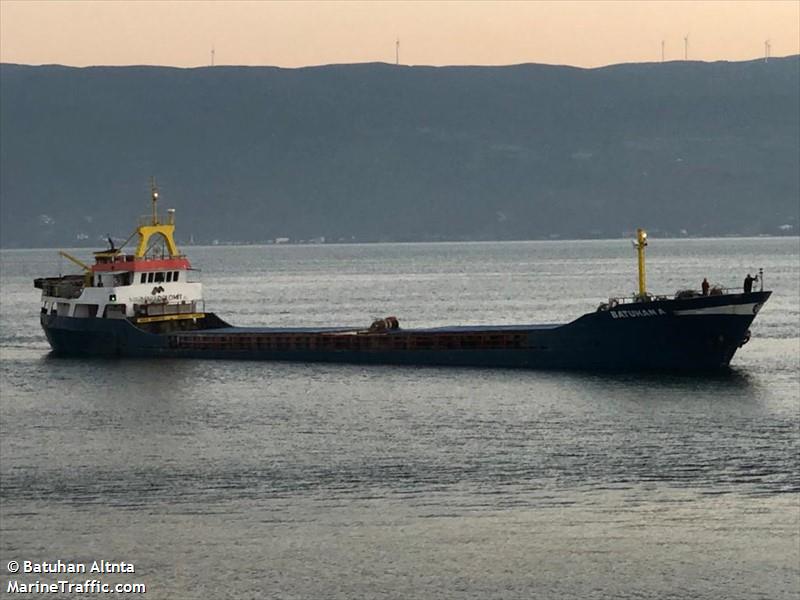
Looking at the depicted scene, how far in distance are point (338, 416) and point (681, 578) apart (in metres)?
31.3

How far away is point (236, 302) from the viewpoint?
181375 millimetres

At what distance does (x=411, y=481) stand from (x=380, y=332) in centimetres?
4138

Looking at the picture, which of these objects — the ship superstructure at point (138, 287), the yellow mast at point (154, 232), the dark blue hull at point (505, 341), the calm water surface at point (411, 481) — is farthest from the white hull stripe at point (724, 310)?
the yellow mast at point (154, 232)

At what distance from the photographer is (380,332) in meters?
98.3

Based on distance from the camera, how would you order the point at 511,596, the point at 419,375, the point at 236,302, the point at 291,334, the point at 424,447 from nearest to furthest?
the point at 511,596 → the point at 424,447 → the point at 419,375 → the point at 291,334 → the point at 236,302

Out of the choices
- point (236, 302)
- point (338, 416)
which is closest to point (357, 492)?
point (338, 416)

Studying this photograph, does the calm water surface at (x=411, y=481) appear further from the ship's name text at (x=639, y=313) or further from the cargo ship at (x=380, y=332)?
the ship's name text at (x=639, y=313)

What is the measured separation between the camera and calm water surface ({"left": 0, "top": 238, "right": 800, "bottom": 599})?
45.9m

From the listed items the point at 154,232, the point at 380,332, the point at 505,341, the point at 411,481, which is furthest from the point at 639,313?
the point at 154,232

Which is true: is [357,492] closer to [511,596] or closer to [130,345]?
[511,596]

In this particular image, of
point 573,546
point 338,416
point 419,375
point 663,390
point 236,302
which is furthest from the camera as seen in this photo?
point 236,302

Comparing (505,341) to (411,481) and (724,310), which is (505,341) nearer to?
(724,310)

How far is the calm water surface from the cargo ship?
2338 mm

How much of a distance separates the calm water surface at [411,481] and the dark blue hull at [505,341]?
82.9 inches
